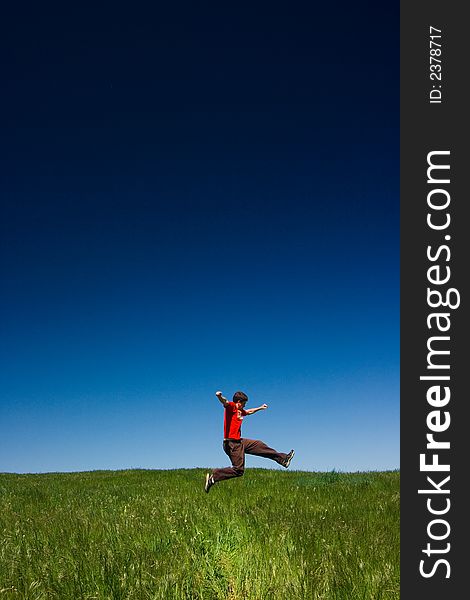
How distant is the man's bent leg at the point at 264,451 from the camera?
9.09m

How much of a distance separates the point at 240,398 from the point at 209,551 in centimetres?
304

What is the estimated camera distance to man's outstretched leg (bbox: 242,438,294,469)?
29.9ft

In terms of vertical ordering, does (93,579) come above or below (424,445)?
below

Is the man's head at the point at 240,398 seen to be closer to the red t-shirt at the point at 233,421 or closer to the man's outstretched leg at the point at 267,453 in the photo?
the red t-shirt at the point at 233,421

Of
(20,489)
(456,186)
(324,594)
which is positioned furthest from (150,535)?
(20,489)

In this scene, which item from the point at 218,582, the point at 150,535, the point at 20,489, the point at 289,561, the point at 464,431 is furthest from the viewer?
the point at 20,489

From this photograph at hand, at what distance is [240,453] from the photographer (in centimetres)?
827

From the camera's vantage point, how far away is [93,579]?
4504mm

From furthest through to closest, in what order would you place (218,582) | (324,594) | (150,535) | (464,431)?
1. (150,535)
2. (218,582)
3. (324,594)
4. (464,431)

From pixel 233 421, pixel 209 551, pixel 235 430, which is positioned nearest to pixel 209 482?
pixel 235 430

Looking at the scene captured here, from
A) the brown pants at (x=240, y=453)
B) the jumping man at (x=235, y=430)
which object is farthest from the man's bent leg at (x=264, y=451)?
the jumping man at (x=235, y=430)

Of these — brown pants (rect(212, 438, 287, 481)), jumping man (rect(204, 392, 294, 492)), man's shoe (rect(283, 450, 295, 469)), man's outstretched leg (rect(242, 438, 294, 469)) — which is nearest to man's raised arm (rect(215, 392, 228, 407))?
jumping man (rect(204, 392, 294, 492))

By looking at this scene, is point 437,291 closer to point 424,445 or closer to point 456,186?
point 456,186

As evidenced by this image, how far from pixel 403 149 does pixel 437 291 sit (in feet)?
3.82
